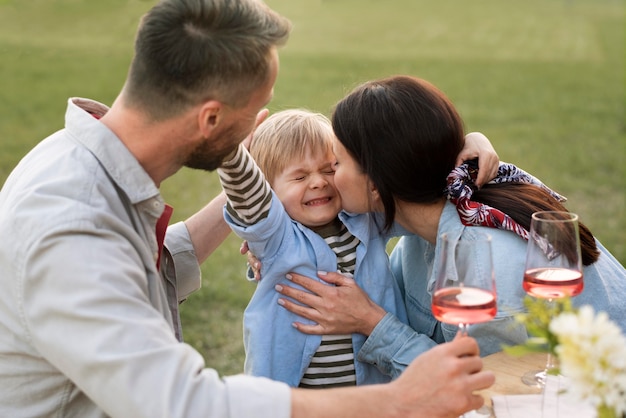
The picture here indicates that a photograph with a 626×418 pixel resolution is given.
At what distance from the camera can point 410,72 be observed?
43.9 ft

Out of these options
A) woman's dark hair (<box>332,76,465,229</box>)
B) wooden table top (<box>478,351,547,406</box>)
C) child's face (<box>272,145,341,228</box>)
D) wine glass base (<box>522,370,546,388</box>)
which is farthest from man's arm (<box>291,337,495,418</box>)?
child's face (<box>272,145,341,228</box>)

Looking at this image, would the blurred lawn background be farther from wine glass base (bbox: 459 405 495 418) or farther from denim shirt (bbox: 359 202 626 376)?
wine glass base (bbox: 459 405 495 418)

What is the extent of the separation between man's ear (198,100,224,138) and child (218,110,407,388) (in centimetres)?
51

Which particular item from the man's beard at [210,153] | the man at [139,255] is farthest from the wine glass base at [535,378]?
the man's beard at [210,153]

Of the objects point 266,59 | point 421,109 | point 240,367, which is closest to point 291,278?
point 421,109

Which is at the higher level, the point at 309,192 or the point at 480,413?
the point at 309,192

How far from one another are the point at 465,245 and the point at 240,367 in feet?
12.4

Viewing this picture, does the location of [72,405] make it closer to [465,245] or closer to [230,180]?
[230,180]

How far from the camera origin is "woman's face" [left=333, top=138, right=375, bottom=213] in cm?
279

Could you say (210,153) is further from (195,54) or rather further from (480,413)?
(480,413)

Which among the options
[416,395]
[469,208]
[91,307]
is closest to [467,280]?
[416,395]

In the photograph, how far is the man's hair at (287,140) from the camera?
2.97 m

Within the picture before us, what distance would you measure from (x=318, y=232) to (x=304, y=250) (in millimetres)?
132

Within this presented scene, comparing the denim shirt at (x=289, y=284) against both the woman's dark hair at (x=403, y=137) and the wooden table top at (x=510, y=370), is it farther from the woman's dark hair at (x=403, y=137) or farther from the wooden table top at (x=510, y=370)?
the wooden table top at (x=510, y=370)
